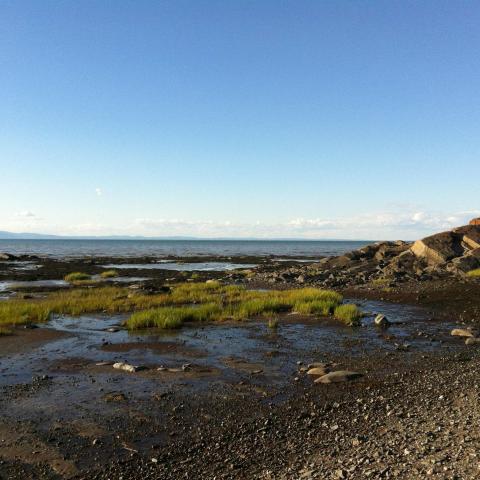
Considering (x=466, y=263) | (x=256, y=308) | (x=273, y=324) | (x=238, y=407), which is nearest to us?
(x=238, y=407)

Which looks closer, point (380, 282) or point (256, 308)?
point (256, 308)

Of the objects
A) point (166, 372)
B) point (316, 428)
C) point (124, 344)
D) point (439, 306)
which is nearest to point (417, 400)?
point (316, 428)

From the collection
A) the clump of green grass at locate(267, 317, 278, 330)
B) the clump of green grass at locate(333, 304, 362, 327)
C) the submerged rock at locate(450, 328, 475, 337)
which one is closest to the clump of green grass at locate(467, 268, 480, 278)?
the clump of green grass at locate(333, 304, 362, 327)

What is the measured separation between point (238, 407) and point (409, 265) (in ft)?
130

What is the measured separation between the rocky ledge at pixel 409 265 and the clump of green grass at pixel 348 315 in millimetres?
13681

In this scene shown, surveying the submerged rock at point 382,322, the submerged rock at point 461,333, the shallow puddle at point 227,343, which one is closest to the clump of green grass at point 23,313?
the shallow puddle at point 227,343

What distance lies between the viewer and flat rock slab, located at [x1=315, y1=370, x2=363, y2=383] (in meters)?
14.5

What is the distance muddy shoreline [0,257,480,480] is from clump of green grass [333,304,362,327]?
194cm

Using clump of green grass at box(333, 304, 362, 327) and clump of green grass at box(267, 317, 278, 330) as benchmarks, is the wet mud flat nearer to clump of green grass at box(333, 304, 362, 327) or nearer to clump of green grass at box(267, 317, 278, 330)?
clump of green grass at box(267, 317, 278, 330)

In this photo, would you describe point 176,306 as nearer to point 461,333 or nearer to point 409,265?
point 461,333

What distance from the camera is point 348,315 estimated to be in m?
25.1

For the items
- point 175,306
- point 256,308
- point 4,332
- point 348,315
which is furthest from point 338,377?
point 175,306

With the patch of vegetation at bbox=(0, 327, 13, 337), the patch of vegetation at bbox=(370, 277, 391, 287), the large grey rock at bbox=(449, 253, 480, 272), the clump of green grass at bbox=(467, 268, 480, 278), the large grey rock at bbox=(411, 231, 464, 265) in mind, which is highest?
the large grey rock at bbox=(411, 231, 464, 265)

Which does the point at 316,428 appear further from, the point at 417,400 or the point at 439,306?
the point at 439,306
